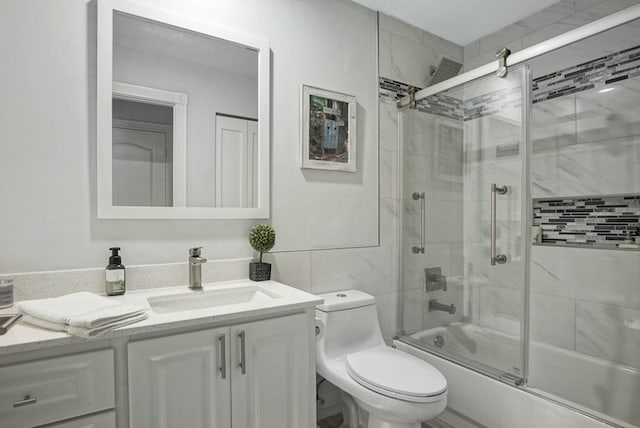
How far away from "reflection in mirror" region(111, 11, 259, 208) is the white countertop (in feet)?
1.22

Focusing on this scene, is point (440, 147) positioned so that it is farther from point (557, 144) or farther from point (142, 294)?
point (142, 294)

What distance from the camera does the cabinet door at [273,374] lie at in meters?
1.16

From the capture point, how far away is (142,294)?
1357 millimetres

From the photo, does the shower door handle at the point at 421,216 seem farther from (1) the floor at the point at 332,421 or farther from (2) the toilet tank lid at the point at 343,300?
(1) the floor at the point at 332,421

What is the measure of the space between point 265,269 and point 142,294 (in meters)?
0.52

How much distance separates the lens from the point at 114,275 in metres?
1.31

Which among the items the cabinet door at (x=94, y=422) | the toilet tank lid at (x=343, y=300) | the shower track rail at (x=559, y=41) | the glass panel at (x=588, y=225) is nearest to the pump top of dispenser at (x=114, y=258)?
the cabinet door at (x=94, y=422)

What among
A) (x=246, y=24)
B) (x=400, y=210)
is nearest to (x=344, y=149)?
(x=400, y=210)

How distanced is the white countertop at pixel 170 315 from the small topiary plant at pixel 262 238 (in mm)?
164

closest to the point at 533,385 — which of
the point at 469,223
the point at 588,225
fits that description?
the point at 469,223

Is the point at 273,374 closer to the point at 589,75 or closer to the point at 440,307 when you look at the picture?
the point at 440,307

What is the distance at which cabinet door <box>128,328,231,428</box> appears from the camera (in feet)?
3.32

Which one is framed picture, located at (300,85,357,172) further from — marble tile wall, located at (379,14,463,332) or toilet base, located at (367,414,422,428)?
toilet base, located at (367,414,422,428)

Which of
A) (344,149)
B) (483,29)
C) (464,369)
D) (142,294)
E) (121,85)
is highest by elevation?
(483,29)
